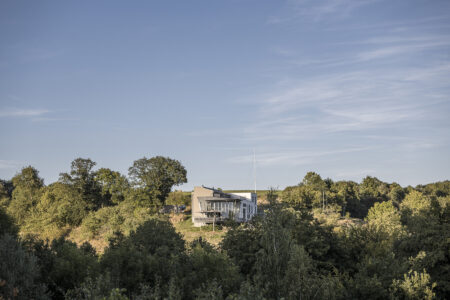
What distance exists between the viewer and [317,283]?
65.7ft

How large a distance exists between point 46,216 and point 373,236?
7552 cm

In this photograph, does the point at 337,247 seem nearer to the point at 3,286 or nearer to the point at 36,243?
the point at 36,243

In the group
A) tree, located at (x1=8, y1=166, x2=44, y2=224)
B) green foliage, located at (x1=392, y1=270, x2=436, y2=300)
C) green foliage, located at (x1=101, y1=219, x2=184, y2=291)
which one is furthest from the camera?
tree, located at (x1=8, y1=166, x2=44, y2=224)

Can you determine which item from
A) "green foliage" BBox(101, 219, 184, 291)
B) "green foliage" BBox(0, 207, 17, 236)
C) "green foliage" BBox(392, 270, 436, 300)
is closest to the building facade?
"green foliage" BBox(101, 219, 184, 291)

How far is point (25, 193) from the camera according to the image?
105 metres

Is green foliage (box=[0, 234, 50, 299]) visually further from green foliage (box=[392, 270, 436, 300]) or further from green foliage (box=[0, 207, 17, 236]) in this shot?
green foliage (box=[392, 270, 436, 300])

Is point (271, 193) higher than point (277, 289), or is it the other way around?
point (271, 193)

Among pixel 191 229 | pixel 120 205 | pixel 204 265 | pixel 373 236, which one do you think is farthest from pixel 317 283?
pixel 120 205

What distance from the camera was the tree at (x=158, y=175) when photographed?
276 ft

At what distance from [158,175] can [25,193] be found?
136 ft

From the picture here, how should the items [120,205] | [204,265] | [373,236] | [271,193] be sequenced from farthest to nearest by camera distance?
[120,205] < [373,236] < [204,265] < [271,193]

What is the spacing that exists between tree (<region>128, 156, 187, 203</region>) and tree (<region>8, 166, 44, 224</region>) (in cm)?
3059

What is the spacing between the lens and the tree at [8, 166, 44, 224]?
99.1m

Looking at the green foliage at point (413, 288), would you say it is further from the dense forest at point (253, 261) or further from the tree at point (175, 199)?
the tree at point (175, 199)
